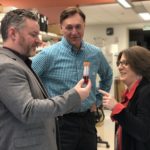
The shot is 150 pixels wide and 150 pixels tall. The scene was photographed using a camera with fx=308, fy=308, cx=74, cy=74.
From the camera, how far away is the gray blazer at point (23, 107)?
1.48 metres

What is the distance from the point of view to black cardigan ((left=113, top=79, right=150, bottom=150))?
187 cm

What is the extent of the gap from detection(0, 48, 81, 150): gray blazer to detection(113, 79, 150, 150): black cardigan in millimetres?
452

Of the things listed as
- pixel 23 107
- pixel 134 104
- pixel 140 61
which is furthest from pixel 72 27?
pixel 23 107

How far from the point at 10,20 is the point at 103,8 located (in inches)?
266

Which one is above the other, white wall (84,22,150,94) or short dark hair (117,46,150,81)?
short dark hair (117,46,150,81)

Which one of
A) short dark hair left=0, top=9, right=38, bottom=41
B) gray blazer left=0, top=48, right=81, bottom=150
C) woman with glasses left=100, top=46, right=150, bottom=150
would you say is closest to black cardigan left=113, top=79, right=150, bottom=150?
woman with glasses left=100, top=46, right=150, bottom=150

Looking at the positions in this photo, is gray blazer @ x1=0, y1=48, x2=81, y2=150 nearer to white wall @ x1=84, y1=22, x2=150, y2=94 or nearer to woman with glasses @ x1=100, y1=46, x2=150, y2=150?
woman with glasses @ x1=100, y1=46, x2=150, y2=150

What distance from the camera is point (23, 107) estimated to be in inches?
57.8

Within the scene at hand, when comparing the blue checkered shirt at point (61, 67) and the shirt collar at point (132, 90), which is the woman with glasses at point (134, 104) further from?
the blue checkered shirt at point (61, 67)

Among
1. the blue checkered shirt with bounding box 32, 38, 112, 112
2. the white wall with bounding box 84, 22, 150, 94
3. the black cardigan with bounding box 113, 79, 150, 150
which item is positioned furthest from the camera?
Answer: the white wall with bounding box 84, 22, 150, 94

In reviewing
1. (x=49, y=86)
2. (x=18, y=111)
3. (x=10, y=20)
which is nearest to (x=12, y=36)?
(x=10, y=20)

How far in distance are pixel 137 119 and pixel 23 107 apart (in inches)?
29.7

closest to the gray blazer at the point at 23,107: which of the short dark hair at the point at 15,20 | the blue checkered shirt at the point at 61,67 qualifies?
the short dark hair at the point at 15,20

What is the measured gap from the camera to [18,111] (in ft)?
4.86
